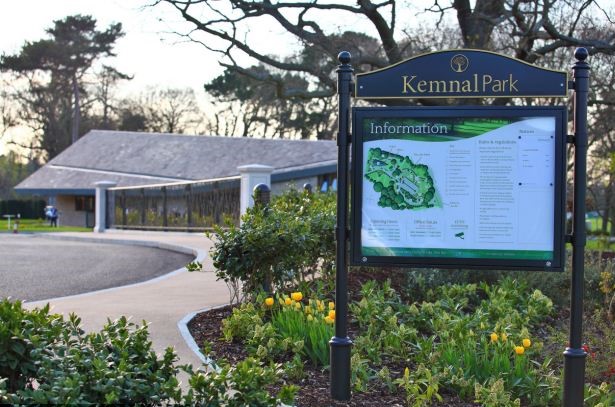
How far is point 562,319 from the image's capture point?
913 centimetres

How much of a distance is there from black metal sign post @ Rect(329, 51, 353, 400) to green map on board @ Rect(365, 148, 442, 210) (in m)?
0.20

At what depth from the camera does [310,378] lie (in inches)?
240

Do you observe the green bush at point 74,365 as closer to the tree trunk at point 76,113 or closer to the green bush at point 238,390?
the green bush at point 238,390

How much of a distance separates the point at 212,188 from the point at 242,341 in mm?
19743

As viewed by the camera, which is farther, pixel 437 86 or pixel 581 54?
pixel 437 86

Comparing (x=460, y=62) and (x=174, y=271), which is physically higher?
(x=460, y=62)

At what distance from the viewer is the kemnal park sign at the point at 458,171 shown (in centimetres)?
550

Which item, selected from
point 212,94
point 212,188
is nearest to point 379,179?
point 212,188

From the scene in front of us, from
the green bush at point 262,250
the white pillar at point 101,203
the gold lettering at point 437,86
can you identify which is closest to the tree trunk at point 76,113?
the white pillar at point 101,203

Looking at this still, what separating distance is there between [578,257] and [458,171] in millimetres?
969

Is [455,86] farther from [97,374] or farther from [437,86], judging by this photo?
[97,374]

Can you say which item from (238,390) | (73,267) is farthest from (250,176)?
(238,390)

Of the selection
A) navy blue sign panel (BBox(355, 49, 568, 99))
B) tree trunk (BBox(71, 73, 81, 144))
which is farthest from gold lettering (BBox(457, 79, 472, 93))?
tree trunk (BBox(71, 73, 81, 144))

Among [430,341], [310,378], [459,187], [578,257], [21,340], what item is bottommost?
[310,378]
